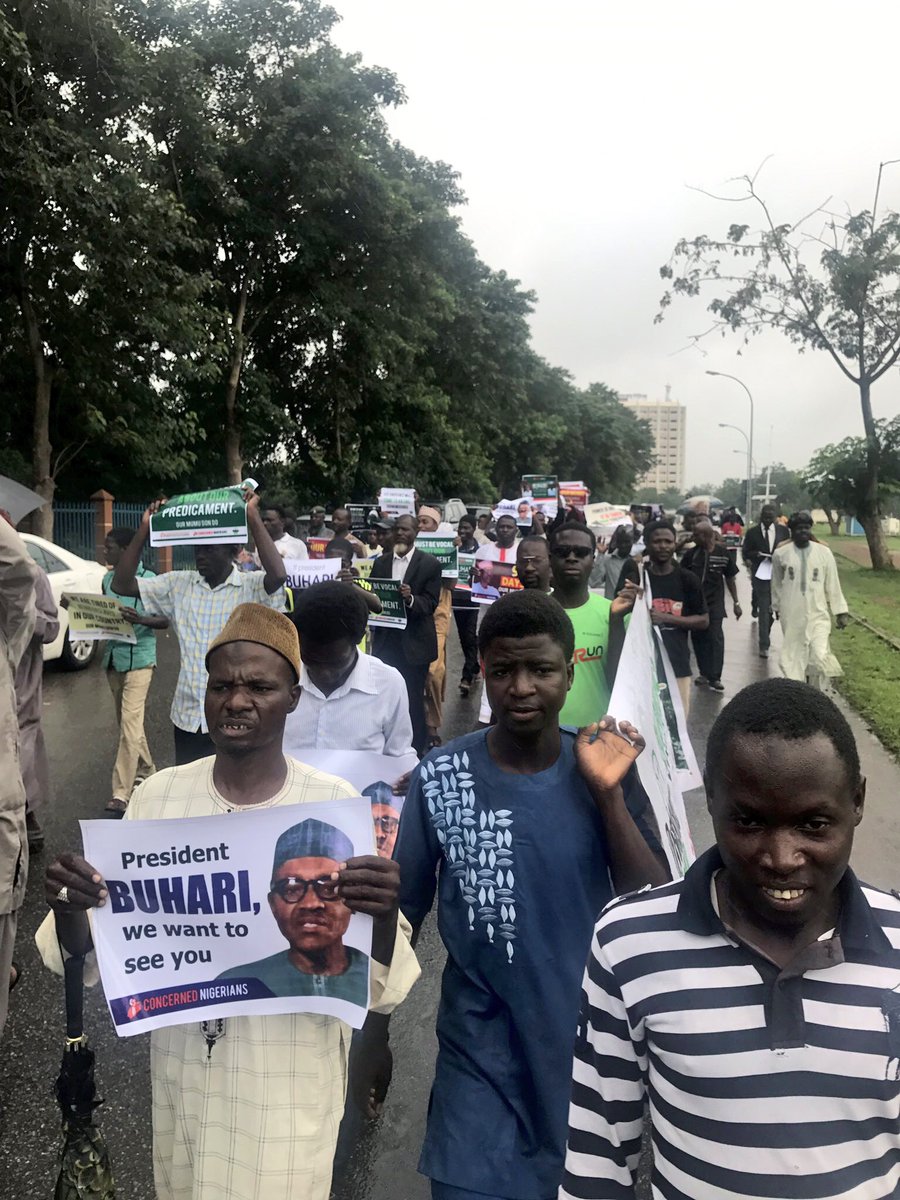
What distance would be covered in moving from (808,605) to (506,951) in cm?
698

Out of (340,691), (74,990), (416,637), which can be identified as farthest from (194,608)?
(74,990)

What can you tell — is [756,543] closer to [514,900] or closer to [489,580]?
[489,580]

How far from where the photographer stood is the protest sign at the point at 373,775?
3.17 m

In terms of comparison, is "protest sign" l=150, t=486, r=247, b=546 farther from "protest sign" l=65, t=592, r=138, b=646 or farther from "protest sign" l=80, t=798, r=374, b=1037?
"protest sign" l=80, t=798, r=374, b=1037

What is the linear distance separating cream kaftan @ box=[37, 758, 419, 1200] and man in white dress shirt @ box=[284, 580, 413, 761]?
4.55ft

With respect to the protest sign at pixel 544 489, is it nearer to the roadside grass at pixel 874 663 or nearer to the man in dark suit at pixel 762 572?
the man in dark suit at pixel 762 572

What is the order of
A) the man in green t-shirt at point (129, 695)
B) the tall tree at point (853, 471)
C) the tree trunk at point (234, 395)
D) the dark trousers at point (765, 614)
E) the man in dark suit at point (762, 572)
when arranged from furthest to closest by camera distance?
the tall tree at point (853, 471) → the tree trunk at point (234, 395) → the dark trousers at point (765, 614) → the man in dark suit at point (762, 572) → the man in green t-shirt at point (129, 695)

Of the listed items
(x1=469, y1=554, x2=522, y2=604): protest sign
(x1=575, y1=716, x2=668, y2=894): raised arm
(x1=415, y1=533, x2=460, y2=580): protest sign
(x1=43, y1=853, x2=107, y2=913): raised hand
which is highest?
(x1=415, y1=533, x2=460, y2=580): protest sign

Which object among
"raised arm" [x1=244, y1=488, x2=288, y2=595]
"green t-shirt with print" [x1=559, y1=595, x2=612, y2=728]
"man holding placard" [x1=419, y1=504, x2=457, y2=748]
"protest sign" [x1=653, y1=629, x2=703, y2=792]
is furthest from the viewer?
"man holding placard" [x1=419, y1=504, x2=457, y2=748]

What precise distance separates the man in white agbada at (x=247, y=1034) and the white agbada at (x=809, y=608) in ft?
22.6

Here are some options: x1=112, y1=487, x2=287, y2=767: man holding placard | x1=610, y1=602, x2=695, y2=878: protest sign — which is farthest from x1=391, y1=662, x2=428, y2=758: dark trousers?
x1=610, y1=602, x2=695, y2=878: protest sign

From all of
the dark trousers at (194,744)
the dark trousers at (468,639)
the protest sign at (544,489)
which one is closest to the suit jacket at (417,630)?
the dark trousers at (194,744)

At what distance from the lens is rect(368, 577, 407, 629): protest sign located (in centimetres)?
707

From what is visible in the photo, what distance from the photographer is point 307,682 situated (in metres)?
3.76
